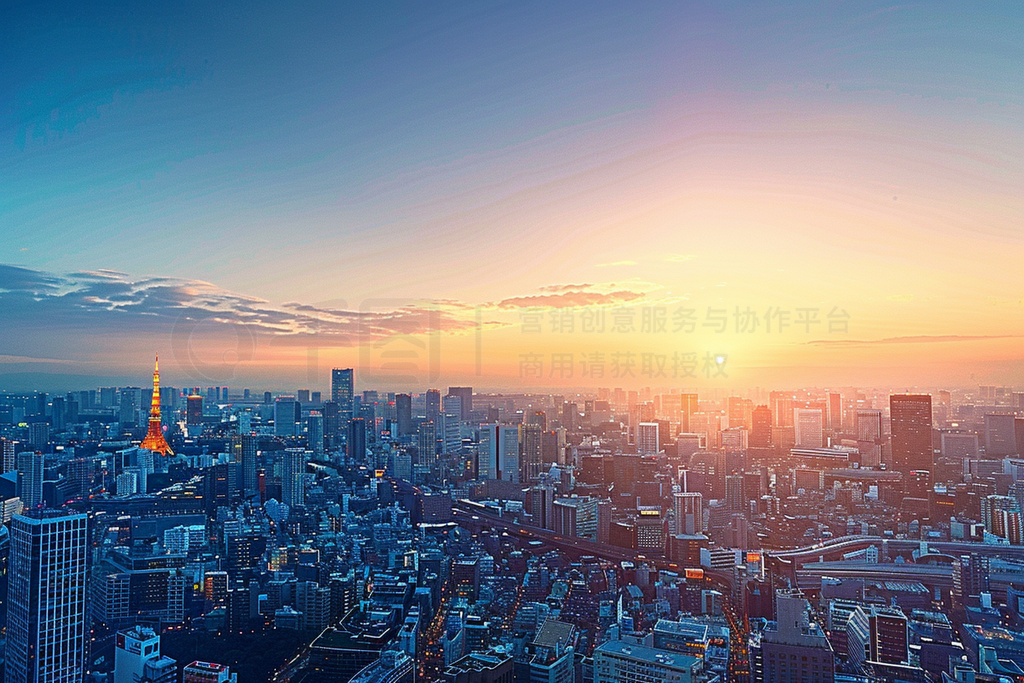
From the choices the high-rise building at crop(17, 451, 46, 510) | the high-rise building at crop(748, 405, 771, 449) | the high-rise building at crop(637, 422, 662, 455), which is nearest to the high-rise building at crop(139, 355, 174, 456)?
the high-rise building at crop(17, 451, 46, 510)

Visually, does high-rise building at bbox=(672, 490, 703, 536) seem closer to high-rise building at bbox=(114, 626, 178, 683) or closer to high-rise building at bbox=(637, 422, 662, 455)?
high-rise building at bbox=(637, 422, 662, 455)

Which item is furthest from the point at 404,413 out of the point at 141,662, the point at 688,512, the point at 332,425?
the point at 141,662

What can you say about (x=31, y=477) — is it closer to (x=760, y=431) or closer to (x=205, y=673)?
(x=205, y=673)

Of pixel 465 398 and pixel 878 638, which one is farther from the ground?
pixel 465 398

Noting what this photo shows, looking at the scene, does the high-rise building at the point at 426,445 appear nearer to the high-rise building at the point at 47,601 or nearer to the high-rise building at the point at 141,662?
the high-rise building at the point at 141,662

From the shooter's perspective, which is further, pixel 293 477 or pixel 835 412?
pixel 293 477

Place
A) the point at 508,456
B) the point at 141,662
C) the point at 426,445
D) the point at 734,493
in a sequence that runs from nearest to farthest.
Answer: the point at 141,662
the point at 734,493
the point at 508,456
the point at 426,445

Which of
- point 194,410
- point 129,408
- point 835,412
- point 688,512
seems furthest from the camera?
point 194,410
